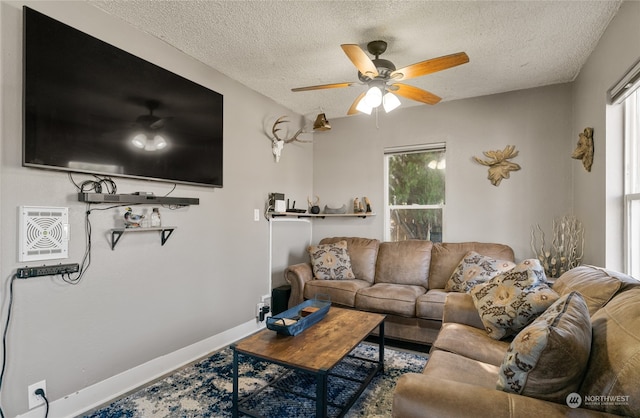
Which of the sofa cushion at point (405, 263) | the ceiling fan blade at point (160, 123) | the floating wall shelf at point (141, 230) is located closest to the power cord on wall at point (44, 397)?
the floating wall shelf at point (141, 230)

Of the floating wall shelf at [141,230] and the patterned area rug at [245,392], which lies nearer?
the patterned area rug at [245,392]

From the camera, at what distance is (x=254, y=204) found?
11.4ft

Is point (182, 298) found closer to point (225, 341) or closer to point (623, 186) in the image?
point (225, 341)

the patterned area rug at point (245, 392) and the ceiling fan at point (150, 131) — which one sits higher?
the ceiling fan at point (150, 131)

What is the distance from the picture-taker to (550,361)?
1053mm

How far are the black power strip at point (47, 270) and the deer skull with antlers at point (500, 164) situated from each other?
12.7ft

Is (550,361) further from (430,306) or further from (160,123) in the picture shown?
(160,123)

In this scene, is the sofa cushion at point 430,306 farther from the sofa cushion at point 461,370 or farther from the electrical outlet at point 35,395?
the electrical outlet at point 35,395

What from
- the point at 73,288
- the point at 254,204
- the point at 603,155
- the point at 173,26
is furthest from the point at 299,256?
the point at 603,155

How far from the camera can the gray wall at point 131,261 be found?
1731 mm

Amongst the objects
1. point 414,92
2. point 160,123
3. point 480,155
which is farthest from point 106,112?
point 480,155

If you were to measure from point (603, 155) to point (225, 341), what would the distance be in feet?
11.6

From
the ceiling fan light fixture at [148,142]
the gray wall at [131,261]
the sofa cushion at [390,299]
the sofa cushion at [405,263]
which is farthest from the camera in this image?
the sofa cushion at [405,263]

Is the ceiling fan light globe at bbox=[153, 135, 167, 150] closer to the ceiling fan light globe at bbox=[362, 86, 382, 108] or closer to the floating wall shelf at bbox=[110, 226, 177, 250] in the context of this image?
the floating wall shelf at bbox=[110, 226, 177, 250]
